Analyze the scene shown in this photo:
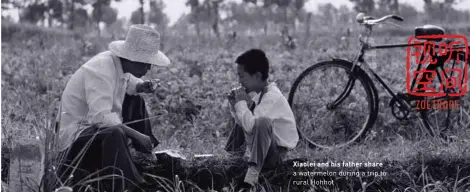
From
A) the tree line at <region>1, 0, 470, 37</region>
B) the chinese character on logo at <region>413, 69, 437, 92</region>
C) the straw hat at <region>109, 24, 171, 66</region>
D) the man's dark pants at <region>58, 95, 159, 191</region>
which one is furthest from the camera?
the tree line at <region>1, 0, 470, 37</region>

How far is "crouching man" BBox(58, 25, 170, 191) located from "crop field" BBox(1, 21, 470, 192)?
0.18m

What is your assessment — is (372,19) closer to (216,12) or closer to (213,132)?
(213,132)

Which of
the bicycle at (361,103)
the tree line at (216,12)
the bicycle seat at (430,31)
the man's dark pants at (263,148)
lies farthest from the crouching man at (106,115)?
the tree line at (216,12)

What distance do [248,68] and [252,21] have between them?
5513 centimetres

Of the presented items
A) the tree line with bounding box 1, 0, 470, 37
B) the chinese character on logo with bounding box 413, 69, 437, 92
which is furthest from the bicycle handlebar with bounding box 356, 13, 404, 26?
the tree line with bounding box 1, 0, 470, 37

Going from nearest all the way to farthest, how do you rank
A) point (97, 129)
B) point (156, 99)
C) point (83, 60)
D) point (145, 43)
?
point (97, 129)
point (145, 43)
point (156, 99)
point (83, 60)

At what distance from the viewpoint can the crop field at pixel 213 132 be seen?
351 centimetres

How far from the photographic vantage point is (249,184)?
3320 millimetres

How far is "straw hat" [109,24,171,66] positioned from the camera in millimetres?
3234

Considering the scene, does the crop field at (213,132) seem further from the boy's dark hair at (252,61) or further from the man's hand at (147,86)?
the boy's dark hair at (252,61)

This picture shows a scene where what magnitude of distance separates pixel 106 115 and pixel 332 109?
2026 millimetres

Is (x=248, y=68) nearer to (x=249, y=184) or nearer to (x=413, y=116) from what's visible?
(x=249, y=184)

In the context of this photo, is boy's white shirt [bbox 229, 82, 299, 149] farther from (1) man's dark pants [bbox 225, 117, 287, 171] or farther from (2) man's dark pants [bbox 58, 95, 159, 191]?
(2) man's dark pants [bbox 58, 95, 159, 191]

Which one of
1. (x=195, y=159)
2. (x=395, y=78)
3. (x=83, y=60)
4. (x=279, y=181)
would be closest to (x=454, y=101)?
(x=395, y=78)
